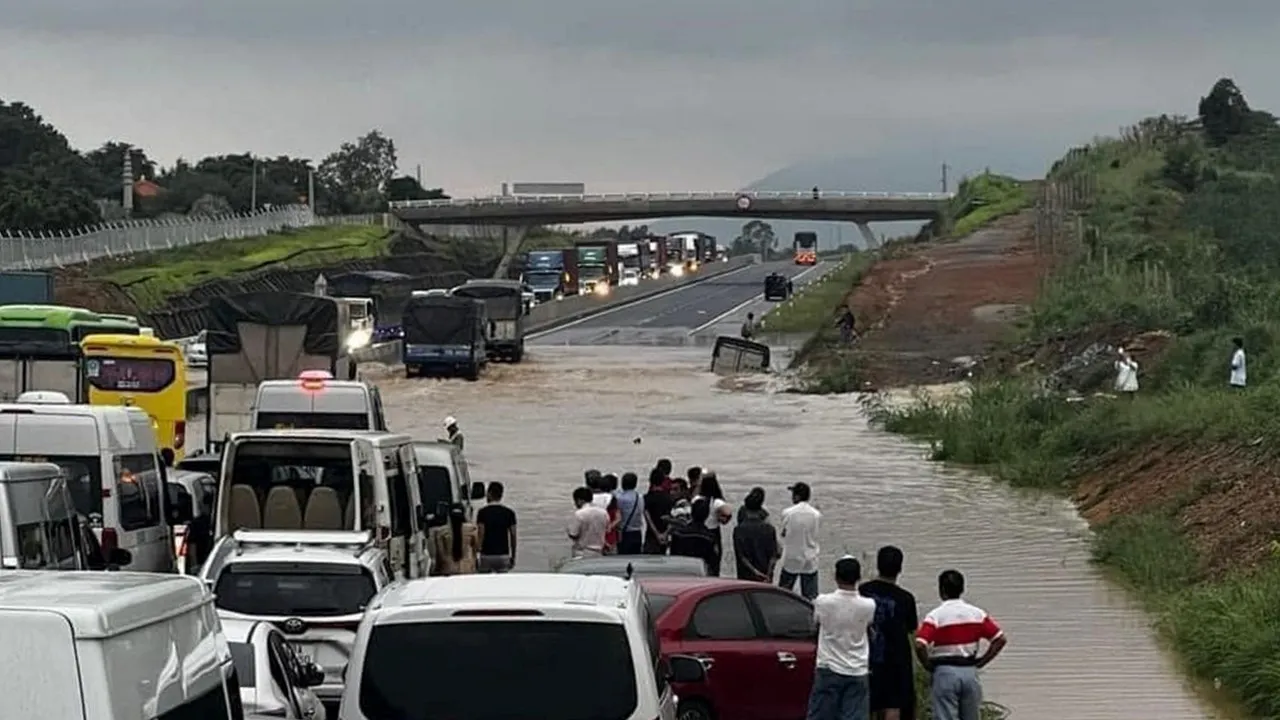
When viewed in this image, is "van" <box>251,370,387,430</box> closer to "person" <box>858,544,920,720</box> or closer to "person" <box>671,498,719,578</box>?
"person" <box>671,498,719,578</box>

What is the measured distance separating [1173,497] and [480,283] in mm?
46825

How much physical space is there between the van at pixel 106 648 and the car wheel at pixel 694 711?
740 cm

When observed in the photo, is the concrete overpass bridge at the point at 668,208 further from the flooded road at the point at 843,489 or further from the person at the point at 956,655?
the person at the point at 956,655

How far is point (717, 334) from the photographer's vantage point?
304 feet

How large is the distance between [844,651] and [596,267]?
11147 cm

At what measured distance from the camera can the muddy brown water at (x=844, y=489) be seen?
20.8 meters

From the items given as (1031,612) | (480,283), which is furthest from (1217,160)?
(1031,612)

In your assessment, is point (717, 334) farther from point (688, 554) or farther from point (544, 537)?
point (688, 554)

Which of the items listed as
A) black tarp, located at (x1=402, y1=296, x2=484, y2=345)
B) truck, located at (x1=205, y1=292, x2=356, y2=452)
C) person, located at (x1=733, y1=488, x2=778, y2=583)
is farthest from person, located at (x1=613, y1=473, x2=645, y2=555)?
black tarp, located at (x1=402, y1=296, x2=484, y2=345)

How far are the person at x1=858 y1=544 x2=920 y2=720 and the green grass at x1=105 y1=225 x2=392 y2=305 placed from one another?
237 ft

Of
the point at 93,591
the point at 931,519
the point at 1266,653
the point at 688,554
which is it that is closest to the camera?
the point at 93,591

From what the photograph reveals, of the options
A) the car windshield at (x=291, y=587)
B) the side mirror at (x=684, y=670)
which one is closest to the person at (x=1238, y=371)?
the car windshield at (x=291, y=587)

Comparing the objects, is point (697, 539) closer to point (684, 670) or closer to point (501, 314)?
point (684, 670)

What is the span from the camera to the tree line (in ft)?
337
